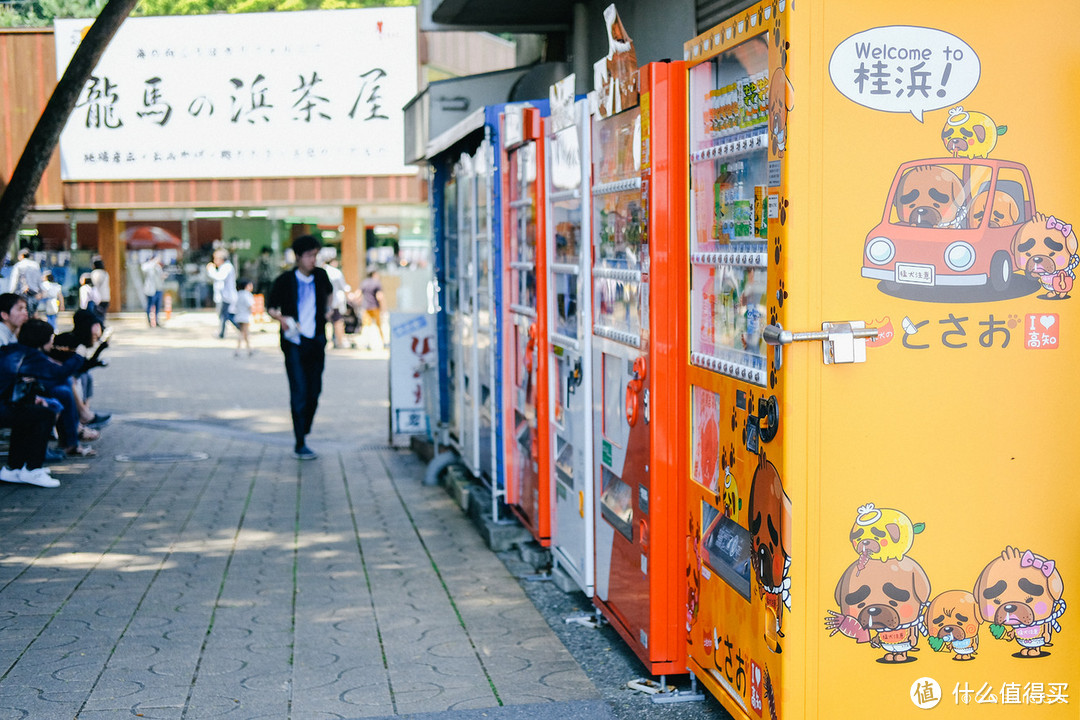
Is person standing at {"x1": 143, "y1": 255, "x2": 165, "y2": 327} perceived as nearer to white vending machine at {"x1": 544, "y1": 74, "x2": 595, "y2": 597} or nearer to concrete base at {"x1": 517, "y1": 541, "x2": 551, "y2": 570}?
concrete base at {"x1": 517, "y1": 541, "x2": 551, "y2": 570}

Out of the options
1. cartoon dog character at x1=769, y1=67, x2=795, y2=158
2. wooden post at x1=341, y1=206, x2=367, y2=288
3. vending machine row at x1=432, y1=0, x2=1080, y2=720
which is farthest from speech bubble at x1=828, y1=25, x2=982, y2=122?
wooden post at x1=341, y1=206, x2=367, y2=288

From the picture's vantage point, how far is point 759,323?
140 inches

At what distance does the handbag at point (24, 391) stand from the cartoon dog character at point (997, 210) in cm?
699

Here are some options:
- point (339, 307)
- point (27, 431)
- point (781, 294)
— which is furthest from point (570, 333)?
point (339, 307)

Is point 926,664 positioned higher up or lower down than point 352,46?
lower down

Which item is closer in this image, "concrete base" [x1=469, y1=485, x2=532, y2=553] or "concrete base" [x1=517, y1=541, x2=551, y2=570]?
"concrete base" [x1=517, y1=541, x2=551, y2=570]

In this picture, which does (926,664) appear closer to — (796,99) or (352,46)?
(796,99)

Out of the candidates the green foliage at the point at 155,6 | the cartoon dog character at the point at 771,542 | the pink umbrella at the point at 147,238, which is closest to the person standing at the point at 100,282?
the green foliage at the point at 155,6

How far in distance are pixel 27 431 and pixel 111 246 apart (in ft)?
67.7

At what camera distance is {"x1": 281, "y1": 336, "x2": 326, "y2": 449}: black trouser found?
31.7ft

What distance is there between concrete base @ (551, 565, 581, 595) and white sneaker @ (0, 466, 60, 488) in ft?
14.6

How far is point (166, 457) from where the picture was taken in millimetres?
10055

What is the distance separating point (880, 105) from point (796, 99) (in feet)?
0.83

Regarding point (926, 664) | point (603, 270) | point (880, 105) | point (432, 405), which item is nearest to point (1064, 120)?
point (880, 105)
